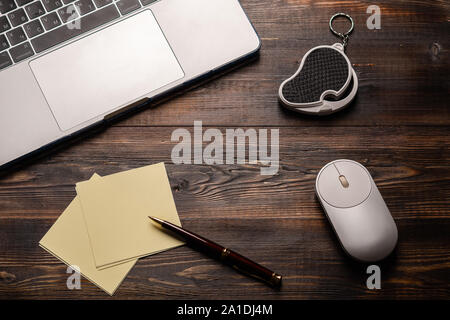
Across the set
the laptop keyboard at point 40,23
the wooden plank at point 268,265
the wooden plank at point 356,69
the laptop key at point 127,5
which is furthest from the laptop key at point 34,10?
the wooden plank at point 268,265

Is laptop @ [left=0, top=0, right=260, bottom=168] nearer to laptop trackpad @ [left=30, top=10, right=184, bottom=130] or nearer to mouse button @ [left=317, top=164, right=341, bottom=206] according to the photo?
laptop trackpad @ [left=30, top=10, right=184, bottom=130]

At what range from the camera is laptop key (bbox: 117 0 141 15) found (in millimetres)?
762

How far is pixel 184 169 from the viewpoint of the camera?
77cm

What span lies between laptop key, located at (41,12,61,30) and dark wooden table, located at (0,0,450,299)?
0.21 m

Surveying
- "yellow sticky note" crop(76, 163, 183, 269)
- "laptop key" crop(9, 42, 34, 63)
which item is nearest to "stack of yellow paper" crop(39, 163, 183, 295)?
"yellow sticky note" crop(76, 163, 183, 269)

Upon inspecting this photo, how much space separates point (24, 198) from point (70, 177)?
9cm

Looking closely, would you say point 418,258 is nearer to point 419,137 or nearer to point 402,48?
point 419,137

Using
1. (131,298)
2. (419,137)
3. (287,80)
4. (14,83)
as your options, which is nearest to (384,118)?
(419,137)

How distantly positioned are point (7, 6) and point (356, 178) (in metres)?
0.68

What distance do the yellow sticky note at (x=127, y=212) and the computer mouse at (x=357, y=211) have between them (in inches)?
10.4

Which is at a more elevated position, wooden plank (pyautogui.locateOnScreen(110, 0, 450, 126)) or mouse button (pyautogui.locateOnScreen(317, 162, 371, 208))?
wooden plank (pyautogui.locateOnScreen(110, 0, 450, 126))

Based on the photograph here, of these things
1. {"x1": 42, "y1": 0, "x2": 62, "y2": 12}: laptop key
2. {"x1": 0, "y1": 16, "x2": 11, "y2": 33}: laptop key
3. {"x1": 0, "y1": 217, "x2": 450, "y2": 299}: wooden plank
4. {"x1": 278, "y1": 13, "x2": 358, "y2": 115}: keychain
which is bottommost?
{"x1": 0, "y1": 217, "x2": 450, "y2": 299}: wooden plank

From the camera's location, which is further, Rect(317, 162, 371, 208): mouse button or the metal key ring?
the metal key ring

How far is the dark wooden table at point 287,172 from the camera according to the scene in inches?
28.0
